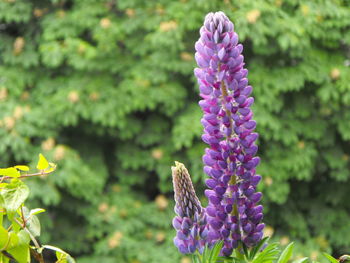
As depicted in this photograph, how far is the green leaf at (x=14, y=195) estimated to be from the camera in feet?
3.17

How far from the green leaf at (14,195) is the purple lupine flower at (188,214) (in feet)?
0.83

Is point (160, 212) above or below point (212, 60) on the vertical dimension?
below

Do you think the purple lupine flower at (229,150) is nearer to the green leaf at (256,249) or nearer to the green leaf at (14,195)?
the green leaf at (256,249)

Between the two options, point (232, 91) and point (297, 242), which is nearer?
point (232, 91)

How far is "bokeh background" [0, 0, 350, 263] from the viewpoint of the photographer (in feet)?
17.3

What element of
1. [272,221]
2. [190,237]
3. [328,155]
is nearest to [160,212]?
[272,221]

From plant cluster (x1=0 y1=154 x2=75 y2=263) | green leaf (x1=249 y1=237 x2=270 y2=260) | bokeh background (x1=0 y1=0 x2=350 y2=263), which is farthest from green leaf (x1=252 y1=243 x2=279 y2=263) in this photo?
bokeh background (x1=0 y1=0 x2=350 y2=263)

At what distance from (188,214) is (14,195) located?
0.96 ft

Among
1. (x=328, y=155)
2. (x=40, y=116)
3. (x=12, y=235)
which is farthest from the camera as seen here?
(x=328, y=155)

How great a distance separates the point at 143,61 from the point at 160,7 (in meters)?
0.53

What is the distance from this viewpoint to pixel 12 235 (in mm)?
973

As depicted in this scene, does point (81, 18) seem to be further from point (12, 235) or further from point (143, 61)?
point (12, 235)

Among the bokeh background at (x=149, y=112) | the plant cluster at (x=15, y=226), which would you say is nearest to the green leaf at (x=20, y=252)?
the plant cluster at (x=15, y=226)

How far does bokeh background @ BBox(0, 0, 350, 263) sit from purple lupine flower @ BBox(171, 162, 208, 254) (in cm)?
413
